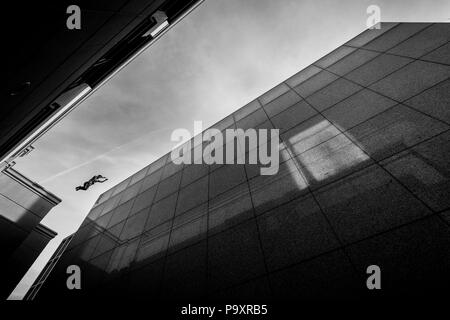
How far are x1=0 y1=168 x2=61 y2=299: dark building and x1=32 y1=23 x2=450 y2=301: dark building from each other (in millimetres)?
5062

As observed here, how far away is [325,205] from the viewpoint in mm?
4031

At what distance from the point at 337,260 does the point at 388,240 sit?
76cm

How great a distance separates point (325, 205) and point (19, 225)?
14.8 metres

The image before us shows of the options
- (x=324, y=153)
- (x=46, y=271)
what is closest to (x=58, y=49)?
(x=324, y=153)

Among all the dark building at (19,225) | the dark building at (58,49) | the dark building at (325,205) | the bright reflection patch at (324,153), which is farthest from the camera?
the dark building at (19,225)

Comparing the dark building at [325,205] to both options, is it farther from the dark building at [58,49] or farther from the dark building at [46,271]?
the dark building at [58,49]

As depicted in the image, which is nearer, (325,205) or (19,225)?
(325,205)

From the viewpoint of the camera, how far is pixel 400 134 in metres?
4.18

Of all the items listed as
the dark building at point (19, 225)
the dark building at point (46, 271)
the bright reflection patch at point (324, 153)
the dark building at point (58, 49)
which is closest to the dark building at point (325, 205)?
the bright reflection patch at point (324, 153)

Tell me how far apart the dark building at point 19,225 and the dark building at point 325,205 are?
5.06 meters

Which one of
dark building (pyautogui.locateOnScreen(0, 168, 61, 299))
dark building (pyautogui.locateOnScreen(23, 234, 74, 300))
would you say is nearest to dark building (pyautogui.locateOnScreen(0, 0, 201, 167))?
dark building (pyautogui.locateOnScreen(0, 168, 61, 299))

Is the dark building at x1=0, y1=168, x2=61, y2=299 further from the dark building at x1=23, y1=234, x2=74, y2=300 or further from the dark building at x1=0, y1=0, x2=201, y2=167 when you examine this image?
the dark building at x1=0, y1=0, x2=201, y2=167

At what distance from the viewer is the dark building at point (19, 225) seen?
35.6ft

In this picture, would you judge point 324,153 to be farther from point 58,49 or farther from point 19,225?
point 19,225
